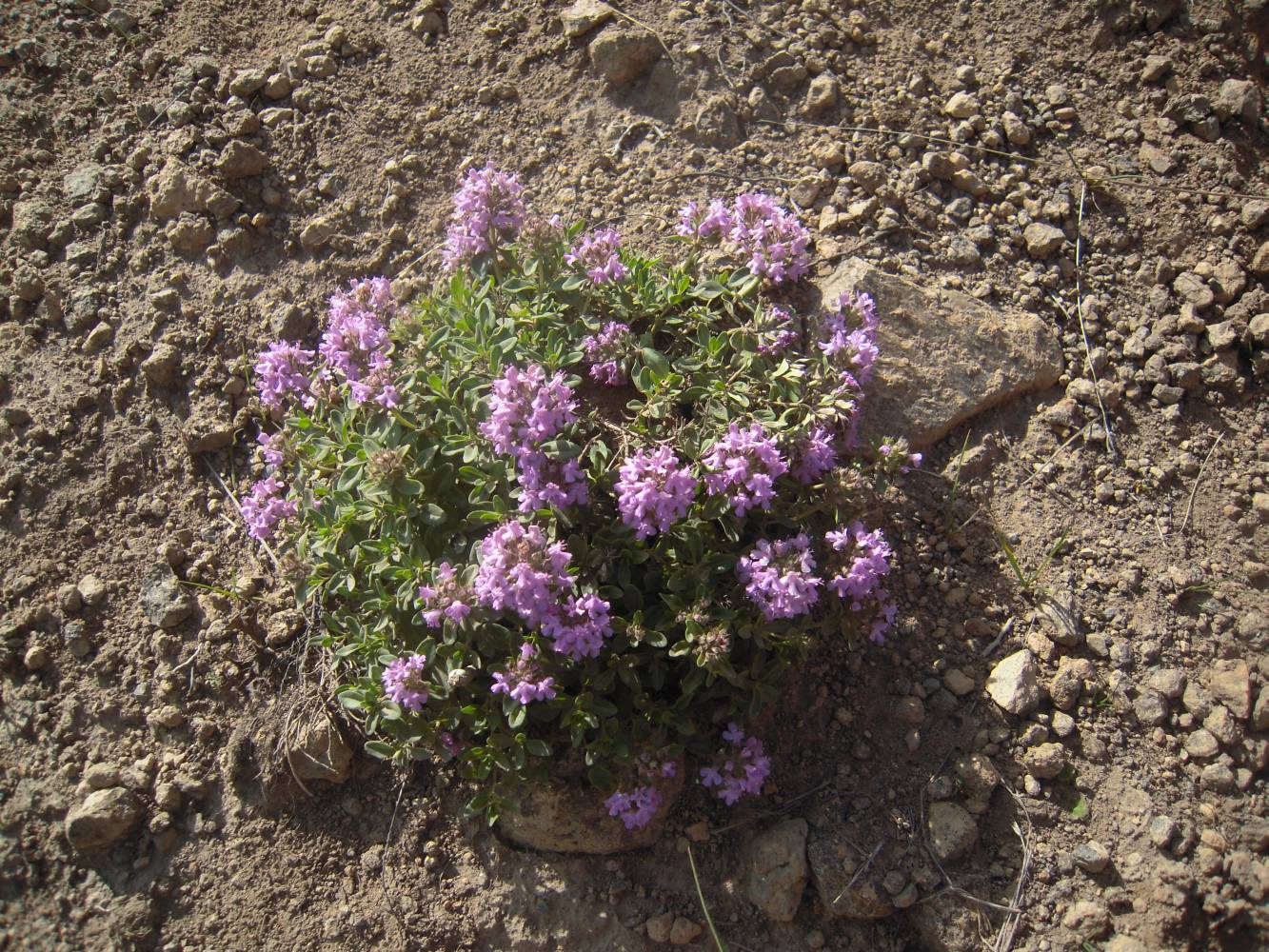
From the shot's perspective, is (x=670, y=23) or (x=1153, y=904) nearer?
(x=1153, y=904)

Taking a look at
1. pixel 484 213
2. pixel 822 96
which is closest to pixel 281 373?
pixel 484 213

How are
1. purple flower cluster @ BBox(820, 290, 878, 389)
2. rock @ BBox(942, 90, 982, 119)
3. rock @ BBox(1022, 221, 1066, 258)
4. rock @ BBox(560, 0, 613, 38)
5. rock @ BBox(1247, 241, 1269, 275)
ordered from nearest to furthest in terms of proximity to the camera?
purple flower cluster @ BBox(820, 290, 878, 389) < rock @ BBox(1247, 241, 1269, 275) < rock @ BBox(1022, 221, 1066, 258) < rock @ BBox(942, 90, 982, 119) < rock @ BBox(560, 0, 613, 38)

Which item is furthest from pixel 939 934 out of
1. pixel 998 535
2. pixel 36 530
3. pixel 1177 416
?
pixel 36 530

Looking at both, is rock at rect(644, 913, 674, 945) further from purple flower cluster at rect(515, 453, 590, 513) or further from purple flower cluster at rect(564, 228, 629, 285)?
purple flower cluster at rect(564, 228, 629, 285)

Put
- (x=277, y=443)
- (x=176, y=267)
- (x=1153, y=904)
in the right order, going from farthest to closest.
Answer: (x=176, y=267), (x=277, y=443), (x=1153, y=904)

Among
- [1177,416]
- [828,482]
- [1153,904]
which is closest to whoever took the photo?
[1153,904]

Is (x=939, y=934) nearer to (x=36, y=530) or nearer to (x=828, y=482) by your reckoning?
(x=828, y=482)

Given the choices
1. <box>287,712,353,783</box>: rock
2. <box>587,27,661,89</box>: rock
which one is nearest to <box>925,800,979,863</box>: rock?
<box>287,712,353,783</box>: rock
